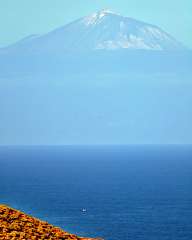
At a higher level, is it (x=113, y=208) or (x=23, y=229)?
(x=113, y=208)

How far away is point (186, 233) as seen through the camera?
109 metres

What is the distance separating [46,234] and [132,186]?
180267mm

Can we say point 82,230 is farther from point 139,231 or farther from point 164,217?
point 164,217

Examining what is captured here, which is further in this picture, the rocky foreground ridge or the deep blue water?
the deep blue water

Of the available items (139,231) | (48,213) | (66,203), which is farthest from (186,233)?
(66,203)

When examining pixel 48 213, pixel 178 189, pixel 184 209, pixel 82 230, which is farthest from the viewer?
pixel 178 189

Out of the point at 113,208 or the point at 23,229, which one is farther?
the point at 113,208

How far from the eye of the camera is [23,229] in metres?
18.9

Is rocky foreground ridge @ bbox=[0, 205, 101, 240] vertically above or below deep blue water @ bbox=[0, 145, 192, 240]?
below

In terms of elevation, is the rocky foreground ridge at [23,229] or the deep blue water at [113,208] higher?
the deep blue water at [113,208]

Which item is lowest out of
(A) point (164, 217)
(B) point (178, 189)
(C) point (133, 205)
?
(A) point (164, 217)

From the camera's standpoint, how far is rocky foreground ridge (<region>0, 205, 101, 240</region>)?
18.0m

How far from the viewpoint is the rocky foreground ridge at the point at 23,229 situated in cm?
1797

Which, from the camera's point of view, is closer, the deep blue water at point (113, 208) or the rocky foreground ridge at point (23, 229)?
the rocky foreground ridge at point (23, 229)
